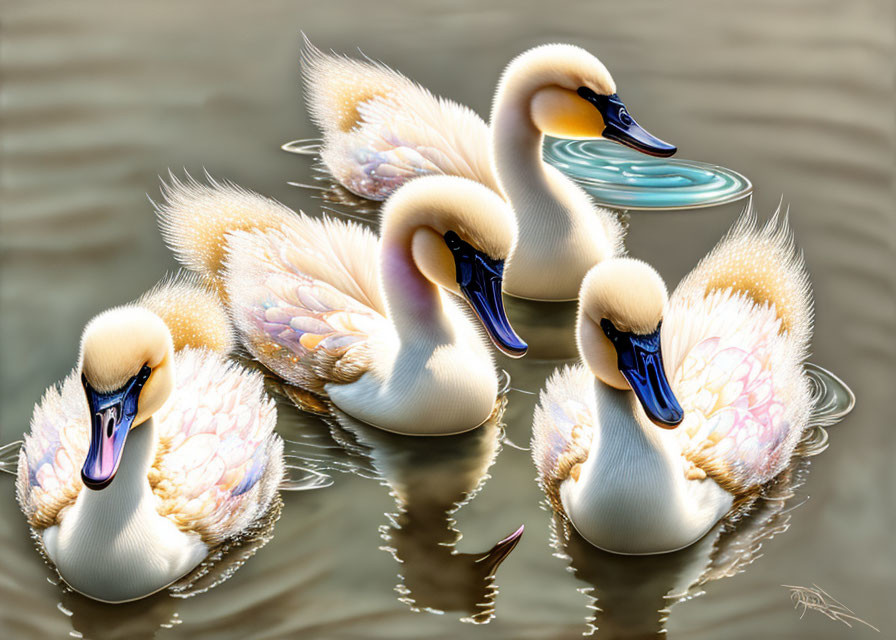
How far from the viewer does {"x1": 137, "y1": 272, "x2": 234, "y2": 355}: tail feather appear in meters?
4.85

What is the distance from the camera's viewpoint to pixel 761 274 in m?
4.91

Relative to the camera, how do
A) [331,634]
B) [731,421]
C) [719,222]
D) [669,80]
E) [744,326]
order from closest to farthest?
[331,634] < [731,421] < [744,326] < [719,222] < [669,80]

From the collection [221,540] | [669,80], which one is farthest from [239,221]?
[669,80]

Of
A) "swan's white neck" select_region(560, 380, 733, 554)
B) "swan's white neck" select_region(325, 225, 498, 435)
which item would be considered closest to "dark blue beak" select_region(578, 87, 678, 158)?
"swan's white neck" select_region(325, 225, 498, 435)

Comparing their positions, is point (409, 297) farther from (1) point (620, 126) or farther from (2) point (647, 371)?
(1) point (620, 126)

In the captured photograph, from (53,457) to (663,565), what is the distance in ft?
6.01

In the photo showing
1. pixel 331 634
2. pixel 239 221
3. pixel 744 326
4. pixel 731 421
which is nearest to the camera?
pixel 331 634

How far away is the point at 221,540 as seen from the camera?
4301 millimetres

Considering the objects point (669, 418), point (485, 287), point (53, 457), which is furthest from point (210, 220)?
point (669, 418)

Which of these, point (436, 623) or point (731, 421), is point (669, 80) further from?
point (436, 623)

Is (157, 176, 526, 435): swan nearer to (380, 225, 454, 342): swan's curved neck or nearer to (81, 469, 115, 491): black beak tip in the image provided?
(380, 225, 454, 342): swan's curved neck

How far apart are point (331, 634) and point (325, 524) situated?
1.55ft

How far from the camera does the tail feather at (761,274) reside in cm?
488

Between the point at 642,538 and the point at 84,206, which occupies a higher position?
the point at 84,206
